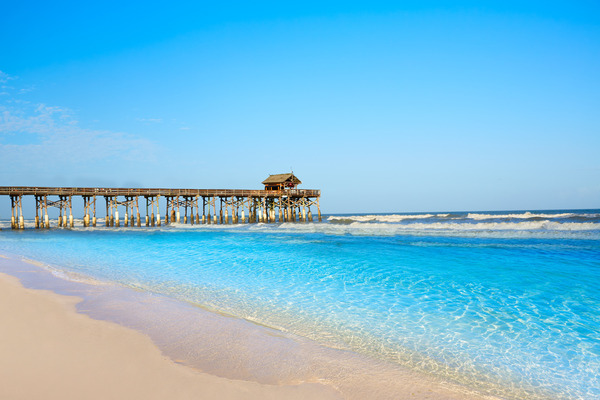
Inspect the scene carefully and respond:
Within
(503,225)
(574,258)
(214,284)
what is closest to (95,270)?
(214,284)

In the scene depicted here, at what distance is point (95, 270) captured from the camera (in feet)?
39.9

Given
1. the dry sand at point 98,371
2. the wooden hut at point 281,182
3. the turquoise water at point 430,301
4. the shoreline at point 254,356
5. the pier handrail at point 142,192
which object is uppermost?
the wooden hut at point 281,182

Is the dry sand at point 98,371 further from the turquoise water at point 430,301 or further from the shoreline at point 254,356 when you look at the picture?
the turquoise water at point 430,301

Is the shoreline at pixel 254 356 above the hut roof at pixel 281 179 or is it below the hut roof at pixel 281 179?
below

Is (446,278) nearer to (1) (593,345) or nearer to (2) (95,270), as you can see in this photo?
(1) (593,345)

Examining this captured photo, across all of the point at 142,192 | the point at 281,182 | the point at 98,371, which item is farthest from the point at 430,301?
the point at 281,182

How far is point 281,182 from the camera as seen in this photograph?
47031 millimetres

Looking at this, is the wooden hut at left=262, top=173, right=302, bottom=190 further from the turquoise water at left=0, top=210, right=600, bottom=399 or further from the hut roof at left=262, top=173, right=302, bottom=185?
the turquoise water at left=0, top=210, right=600, bottom=399

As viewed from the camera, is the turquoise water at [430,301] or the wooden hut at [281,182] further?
the wooden hut at [281,182]

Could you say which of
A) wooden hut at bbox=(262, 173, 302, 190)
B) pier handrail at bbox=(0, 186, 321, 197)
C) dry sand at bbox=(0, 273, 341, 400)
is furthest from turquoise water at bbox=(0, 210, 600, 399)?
wooden hut at bbox=(262, 173, 302, 190)

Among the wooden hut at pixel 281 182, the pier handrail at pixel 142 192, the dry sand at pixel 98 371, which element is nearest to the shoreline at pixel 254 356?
the dry sand at pixel 98 371

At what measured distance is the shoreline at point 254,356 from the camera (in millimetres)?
3734

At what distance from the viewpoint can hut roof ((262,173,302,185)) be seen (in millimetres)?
47213

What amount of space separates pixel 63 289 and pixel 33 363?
17.6 ft
